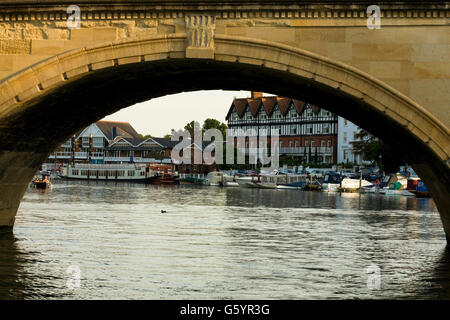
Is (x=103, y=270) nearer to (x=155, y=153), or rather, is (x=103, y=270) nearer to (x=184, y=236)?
(x=184, y=236)

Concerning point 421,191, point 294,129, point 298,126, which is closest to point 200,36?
point 421,191

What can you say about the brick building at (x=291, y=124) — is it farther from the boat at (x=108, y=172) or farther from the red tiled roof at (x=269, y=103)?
the boat at (x=108, y=172)

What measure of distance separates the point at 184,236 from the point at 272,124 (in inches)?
4267

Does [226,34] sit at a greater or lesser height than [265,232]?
greater

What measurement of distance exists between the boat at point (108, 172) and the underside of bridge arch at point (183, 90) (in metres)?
101

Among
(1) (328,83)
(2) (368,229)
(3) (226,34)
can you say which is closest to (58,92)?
(3) (226,34)

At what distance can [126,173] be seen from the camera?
133m

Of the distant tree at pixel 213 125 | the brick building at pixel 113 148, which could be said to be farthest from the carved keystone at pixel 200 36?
the distant tree at pixel 213 125

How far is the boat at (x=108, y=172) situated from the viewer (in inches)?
5118

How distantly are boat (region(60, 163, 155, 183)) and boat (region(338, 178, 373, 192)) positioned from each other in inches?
1641

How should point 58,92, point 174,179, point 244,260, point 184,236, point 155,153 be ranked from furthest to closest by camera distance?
point 155,153
point 174,179
point 184,236
point 244,260
point 58,92

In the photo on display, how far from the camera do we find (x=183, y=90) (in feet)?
92.1

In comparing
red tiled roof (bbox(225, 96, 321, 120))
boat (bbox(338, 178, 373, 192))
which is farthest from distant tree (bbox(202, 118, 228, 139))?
boat (bbox(338, 178, 373, 192))

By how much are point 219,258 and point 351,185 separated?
72.4 m
